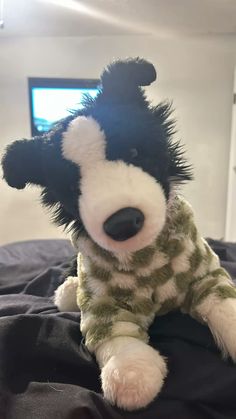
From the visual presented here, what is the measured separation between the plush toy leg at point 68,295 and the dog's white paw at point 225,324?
33 centimetres

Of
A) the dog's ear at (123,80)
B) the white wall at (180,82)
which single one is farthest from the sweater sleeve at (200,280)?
the white wall at (180,82)

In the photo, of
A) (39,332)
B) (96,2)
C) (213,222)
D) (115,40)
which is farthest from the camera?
(213,222)

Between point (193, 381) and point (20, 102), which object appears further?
point (20, 102)

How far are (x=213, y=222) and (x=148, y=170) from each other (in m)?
2.06

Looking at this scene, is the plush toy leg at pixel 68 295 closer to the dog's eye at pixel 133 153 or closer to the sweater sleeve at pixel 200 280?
the sweater sleeve at pixel 200 280

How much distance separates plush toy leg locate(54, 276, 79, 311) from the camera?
956 mm

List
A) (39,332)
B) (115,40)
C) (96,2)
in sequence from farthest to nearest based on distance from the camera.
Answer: (115,40) → (96,2) → (39,332)

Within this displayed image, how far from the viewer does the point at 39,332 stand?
0.80m

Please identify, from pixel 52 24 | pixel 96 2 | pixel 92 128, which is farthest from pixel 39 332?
pixel 52 24

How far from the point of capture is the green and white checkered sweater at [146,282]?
0.74m

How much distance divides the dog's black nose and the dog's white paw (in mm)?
216

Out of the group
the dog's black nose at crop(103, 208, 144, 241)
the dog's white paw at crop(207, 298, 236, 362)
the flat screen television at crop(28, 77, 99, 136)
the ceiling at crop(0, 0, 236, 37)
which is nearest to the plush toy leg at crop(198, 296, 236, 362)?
the dog's white paw at crop(207, 298, 236, 362)

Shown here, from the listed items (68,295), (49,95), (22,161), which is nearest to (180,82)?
(49,95)

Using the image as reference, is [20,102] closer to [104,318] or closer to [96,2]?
[96,2]
